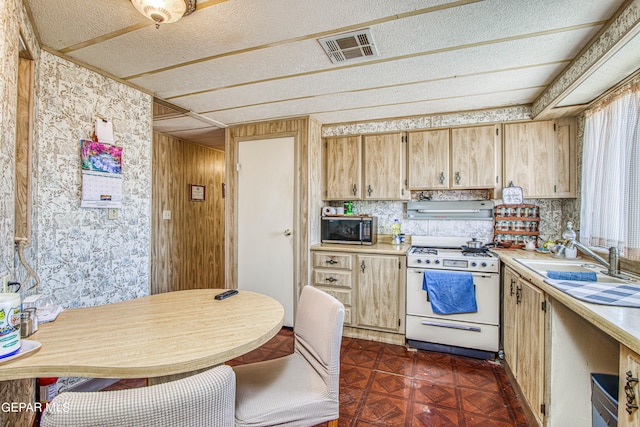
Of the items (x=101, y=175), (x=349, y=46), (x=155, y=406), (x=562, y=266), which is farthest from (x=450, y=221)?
(x=101, y=175)

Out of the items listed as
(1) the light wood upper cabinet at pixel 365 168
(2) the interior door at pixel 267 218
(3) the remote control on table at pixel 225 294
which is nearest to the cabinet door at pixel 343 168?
(1) the light wood upper cabinet at pixel 365 168

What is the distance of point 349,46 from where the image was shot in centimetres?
186

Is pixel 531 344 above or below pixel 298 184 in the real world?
below

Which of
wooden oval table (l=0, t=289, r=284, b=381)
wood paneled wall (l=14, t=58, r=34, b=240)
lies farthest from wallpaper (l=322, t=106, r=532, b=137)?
wood paneled wall (l=14, t=58, r=34, b=240)

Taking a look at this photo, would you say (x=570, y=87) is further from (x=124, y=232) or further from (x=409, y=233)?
(x=124, y=232)

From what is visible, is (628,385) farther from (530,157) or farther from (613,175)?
(530,157)

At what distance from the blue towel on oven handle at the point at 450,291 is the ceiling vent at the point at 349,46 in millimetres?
1917

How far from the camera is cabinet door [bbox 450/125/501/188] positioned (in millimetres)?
2945

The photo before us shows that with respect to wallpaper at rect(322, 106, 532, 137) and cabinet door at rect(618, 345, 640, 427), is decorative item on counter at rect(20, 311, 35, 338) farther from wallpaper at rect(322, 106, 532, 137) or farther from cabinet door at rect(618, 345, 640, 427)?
wallpaper at rect(322, 106, 532, 137)

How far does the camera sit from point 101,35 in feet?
5.89

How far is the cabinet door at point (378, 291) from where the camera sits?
2.90 metres

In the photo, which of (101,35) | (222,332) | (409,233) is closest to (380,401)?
(222,332)

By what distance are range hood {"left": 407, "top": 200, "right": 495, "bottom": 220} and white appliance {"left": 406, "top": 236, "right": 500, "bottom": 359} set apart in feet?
1.48

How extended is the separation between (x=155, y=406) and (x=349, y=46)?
2004 mm
